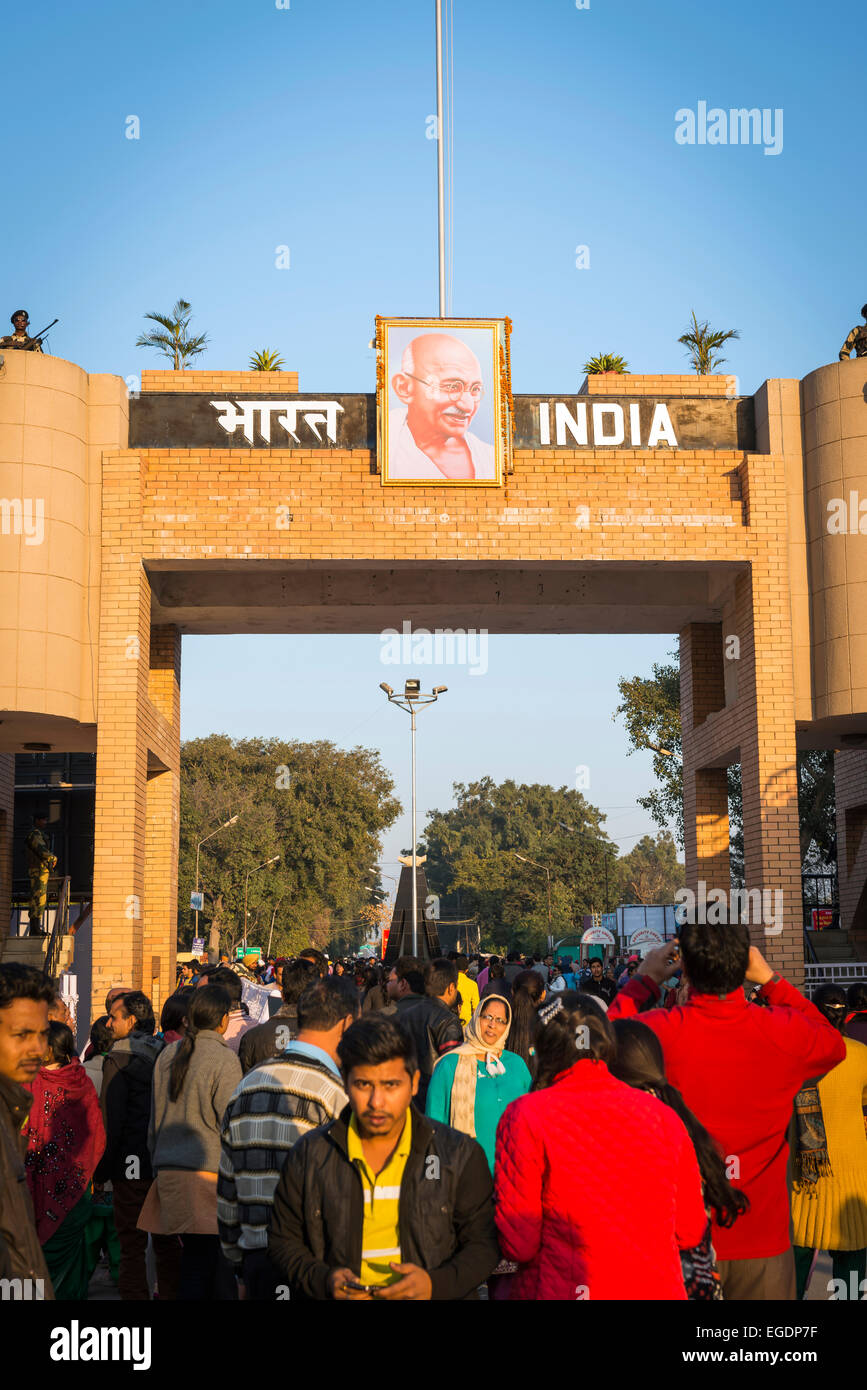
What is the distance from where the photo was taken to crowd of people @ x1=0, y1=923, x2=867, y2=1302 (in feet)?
12.4

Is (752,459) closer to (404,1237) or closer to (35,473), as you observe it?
(35,473)

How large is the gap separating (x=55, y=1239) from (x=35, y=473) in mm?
12488

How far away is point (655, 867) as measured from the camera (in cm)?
16025

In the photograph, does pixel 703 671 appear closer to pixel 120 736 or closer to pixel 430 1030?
pixel 120 736

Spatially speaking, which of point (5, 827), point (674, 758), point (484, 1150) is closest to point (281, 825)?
point (674, 758)

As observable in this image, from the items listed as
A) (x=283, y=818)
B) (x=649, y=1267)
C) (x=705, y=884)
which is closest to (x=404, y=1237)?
(x=649, y=1267)

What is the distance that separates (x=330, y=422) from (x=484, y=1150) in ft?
47.4

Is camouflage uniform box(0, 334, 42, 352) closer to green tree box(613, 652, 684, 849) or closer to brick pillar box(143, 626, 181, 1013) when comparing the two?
brick pillar box(143, 626, 181, 1013)

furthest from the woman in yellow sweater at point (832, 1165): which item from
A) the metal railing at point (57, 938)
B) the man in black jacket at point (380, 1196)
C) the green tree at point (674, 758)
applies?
the green tree at point (674, 758)

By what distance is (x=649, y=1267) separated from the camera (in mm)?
3717

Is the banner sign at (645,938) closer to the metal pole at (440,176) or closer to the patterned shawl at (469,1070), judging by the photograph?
the metal pole at (440,176)

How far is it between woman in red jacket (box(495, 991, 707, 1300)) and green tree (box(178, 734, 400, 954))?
5923 cm

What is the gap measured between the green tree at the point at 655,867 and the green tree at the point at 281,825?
245 feet

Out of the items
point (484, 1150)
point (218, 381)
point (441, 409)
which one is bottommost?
point (484, 1150)
